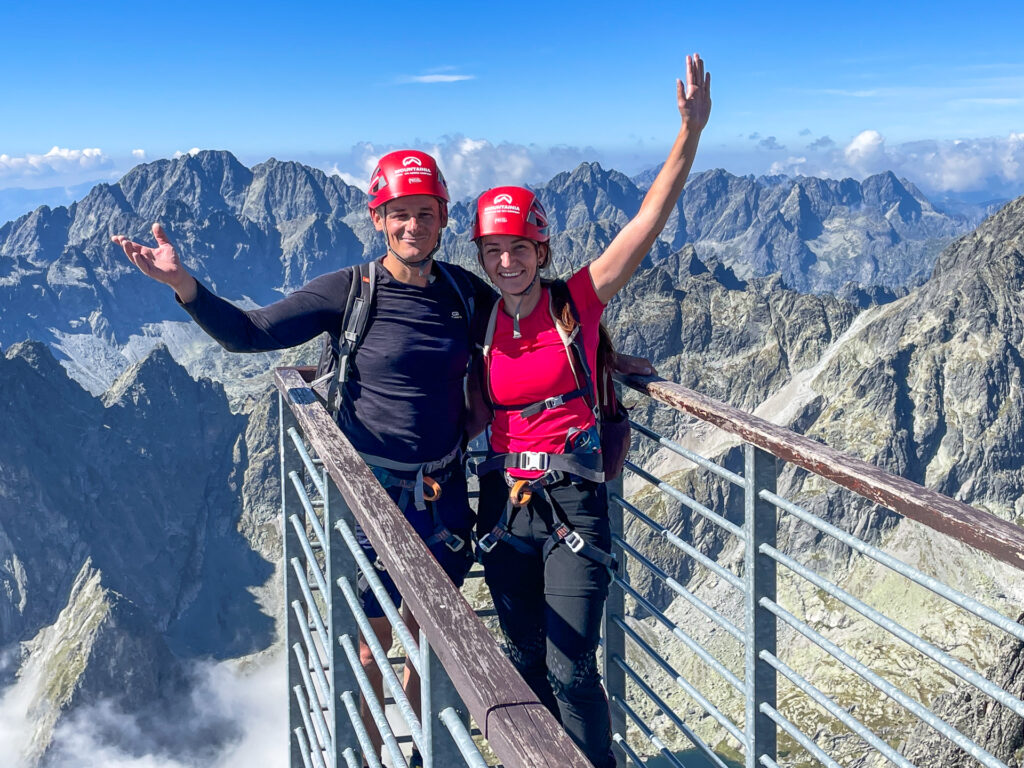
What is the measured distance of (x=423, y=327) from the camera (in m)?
7.66

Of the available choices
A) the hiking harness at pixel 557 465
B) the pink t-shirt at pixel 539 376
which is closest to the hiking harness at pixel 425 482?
the hiking harness at pixel 557 465

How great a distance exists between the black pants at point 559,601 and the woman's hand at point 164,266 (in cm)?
286

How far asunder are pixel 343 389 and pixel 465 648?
17.0 ft

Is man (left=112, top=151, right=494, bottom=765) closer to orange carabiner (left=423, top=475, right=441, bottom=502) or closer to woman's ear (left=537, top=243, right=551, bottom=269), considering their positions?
orange carabiner (left=423, top=475, right=441, bottom=502)

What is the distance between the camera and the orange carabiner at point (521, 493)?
279 inches

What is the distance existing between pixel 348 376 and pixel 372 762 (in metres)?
3.88

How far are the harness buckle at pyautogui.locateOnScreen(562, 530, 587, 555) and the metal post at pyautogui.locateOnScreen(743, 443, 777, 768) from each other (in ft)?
4.49

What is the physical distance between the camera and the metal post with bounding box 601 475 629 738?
26.1 ft

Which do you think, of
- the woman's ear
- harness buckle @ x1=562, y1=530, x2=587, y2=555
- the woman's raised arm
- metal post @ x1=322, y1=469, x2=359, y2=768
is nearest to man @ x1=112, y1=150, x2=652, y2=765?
the woman's ear

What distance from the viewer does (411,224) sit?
7.75m

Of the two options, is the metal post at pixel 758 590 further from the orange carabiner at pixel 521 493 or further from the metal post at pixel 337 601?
the metal post at pixel 337 601

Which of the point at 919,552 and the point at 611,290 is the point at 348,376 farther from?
the point at 919,552

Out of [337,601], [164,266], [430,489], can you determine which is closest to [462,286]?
[430,489]

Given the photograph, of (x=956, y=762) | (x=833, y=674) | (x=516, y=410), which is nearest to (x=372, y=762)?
(x=516, y=410)
